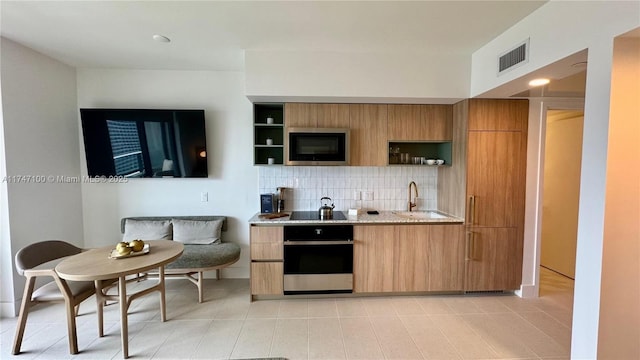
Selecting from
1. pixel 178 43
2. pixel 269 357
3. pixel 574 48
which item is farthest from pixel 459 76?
pixel 269 357

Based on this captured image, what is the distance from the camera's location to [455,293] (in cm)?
307

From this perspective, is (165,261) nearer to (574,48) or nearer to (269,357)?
(269,357)

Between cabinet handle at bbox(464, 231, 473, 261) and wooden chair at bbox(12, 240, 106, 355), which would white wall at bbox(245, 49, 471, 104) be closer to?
cabinet handle at bbox(464, 231, 473, 261)

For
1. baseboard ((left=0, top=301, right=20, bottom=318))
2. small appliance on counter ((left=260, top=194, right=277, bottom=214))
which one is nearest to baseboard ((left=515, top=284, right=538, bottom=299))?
small appliance on counter ((left=260, top=194, right=277, bottom=214))

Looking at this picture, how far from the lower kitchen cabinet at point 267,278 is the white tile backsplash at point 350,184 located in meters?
Answer: 0.84

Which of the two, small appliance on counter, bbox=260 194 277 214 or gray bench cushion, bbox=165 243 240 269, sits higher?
small appliance on counter, bbox=260 194 277 214

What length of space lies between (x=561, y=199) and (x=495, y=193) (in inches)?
61.5

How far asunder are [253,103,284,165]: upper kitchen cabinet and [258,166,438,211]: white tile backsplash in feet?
0.55

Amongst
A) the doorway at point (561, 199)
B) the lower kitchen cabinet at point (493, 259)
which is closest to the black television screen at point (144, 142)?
the lower kitchen cabinet at point (493, 259)

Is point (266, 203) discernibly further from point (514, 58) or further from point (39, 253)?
point (514, 58)

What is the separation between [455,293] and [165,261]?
9.72 ft

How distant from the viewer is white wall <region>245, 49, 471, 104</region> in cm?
275

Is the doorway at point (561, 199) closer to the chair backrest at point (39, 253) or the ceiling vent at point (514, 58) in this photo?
the ceiling vent at point (514, 58)

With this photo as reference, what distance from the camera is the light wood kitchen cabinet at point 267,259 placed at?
9.45 ft
